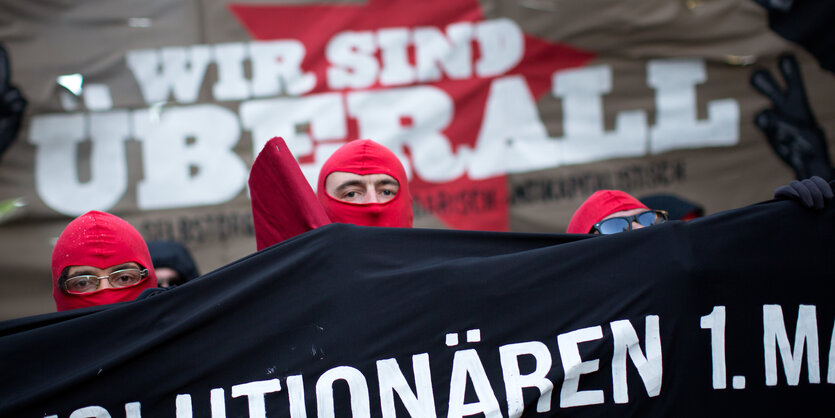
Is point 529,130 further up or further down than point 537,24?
further down

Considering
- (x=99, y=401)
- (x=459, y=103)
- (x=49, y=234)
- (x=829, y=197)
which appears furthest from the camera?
(x=459, y=103)

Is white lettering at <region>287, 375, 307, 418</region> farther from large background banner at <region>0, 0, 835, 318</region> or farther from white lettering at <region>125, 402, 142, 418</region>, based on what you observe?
large background banner at <region>0, 0, 835, 318</region>

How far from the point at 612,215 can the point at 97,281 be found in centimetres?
179

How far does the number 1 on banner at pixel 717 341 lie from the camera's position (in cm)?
209

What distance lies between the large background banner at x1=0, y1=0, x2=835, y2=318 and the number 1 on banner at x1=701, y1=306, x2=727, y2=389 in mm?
2196

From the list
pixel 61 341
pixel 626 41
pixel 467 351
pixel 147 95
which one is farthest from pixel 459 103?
pixel 61 341

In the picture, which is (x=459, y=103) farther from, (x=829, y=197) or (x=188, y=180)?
(x=829, y=197)

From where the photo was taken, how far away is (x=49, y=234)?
159 inches

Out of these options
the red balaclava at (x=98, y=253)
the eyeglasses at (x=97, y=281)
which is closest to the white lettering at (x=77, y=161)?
the red balaclava at (x=98, y=253)

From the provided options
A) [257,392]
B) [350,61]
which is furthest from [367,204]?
[350,61]

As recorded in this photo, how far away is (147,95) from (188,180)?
522 mm

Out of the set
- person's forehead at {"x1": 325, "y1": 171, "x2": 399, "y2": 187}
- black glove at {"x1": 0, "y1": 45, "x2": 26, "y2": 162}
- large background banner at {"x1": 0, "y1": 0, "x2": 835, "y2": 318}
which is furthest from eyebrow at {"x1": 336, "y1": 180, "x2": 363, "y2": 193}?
black glove at {"x1": 0, "y1": 45, "x2": 26, "y2": 162}

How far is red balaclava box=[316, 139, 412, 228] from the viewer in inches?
102

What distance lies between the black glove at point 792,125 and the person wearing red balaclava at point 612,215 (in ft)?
6.45
